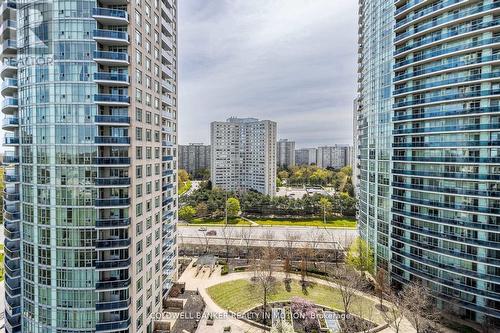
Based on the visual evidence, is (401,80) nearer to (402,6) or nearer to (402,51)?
(402,51)

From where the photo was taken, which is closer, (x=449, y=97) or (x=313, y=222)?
(x=449, y=97)

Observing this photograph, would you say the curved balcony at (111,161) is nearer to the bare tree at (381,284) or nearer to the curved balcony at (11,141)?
the curved balcony at (11,141)

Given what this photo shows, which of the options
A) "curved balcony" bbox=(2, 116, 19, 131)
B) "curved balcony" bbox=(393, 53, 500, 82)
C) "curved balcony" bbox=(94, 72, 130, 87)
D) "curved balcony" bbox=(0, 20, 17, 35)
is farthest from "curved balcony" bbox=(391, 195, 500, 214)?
"curved balcony" bbox=(0, 20, 17, 35)

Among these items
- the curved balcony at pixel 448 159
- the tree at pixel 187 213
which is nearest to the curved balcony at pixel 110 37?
the curved balcony at pixel 448 159

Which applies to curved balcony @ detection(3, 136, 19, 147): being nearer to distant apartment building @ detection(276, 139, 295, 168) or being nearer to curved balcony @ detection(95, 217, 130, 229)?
curved balcony @ detection(95, 217, 130, 229)

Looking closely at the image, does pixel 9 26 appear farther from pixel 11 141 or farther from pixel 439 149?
pixel 439 149

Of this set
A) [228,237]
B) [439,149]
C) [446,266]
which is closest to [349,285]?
[446,266]

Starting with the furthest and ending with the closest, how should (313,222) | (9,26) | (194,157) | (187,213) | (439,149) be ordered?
(194,157)
(313,222)
(187,213)
(439,149)
(9,26)
